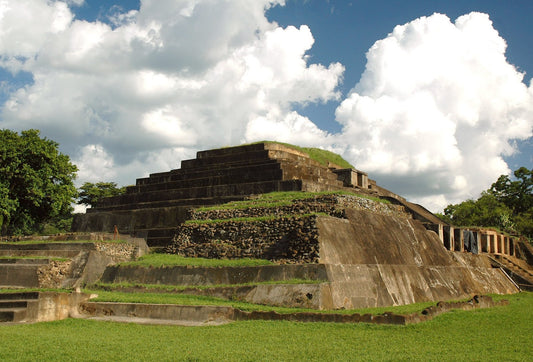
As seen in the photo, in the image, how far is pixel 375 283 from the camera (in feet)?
47.9

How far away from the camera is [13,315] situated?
1209 cm

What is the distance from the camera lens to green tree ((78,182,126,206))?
147ft

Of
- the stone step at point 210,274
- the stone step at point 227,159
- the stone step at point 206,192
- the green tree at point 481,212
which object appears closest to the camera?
the stone step at point 210,274

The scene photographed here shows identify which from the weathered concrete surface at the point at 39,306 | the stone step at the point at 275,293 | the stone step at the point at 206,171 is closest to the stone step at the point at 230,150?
the stone step at the point at 206,171

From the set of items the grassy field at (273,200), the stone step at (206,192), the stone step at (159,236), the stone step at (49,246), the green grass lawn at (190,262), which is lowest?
the green grass lawn at (190,262)

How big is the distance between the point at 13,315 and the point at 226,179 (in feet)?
38.2

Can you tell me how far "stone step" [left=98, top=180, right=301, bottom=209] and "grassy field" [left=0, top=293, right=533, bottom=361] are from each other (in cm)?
979

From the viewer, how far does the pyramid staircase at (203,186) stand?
Result: 2117cm

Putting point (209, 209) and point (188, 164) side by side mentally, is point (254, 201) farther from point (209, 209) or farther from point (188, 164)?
point (188, 164)

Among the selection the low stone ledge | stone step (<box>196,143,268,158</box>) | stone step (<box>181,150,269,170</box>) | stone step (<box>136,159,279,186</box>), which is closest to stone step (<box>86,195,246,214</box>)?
stone step (<box>136,159,279,186</box>)

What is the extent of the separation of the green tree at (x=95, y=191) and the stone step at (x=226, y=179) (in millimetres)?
20595

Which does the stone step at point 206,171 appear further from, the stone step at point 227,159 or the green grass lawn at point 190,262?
the green grass lawn at point 190,262

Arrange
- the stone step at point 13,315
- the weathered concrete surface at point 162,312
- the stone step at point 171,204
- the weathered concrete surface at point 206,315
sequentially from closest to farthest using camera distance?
1. the weathered concrete surface at point 206,315
2. the weathered concrete surface at point 162,312
3. the stone step at point 13,315
4. the stone step at point 171,204

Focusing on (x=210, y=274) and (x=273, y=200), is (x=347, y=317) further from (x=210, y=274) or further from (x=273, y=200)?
(x=273, y=200)
